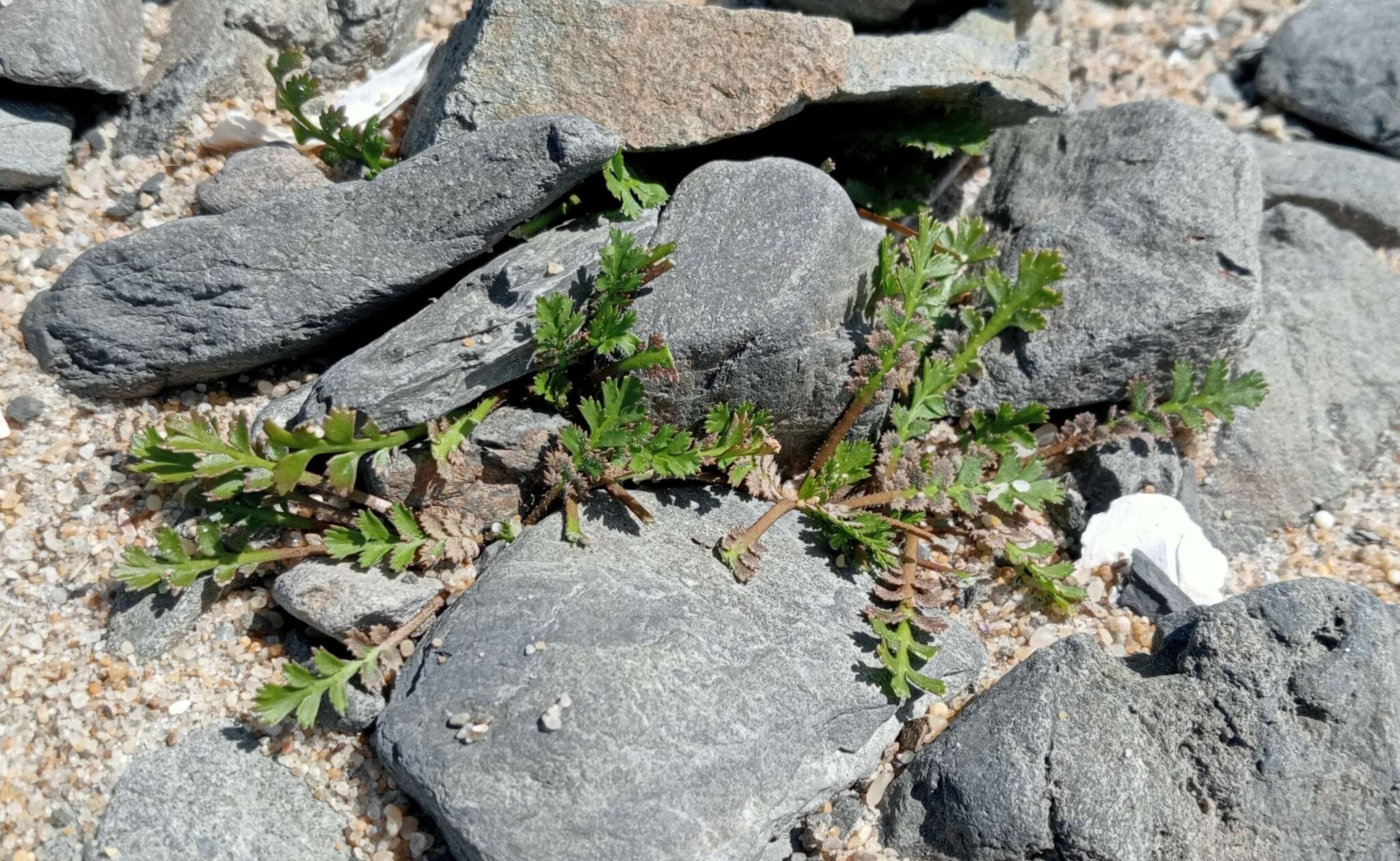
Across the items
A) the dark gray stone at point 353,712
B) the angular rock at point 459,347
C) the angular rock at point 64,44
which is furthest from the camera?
the angular rock at point 64,44

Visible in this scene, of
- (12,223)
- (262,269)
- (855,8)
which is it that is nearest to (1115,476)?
(855,8)

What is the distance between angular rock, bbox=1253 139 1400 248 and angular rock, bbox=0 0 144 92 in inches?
227

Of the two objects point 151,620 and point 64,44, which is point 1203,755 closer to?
point 151,620

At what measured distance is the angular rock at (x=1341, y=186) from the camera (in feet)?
18.4

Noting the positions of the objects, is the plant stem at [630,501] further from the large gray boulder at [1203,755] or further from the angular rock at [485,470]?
the large gray boulder at [1203,755]

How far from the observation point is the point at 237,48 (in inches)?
198

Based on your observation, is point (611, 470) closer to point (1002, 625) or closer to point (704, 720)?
point (704, 720)

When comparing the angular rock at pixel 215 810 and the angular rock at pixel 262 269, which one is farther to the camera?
the angular rock at pixel 262 269

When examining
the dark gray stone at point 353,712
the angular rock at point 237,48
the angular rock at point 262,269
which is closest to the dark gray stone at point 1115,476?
the angular rock at point 262,269

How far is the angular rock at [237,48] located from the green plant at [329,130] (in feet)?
1.32

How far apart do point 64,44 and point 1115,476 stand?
4968mm

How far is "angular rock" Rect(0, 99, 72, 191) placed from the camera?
4586 mm

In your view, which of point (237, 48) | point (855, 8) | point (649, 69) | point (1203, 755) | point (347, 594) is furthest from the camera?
point (855, 8)

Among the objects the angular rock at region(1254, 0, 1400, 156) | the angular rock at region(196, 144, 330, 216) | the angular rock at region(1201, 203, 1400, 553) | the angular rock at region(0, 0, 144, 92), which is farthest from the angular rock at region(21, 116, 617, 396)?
the angular rock at region(1254, 0, 1400, 156)
